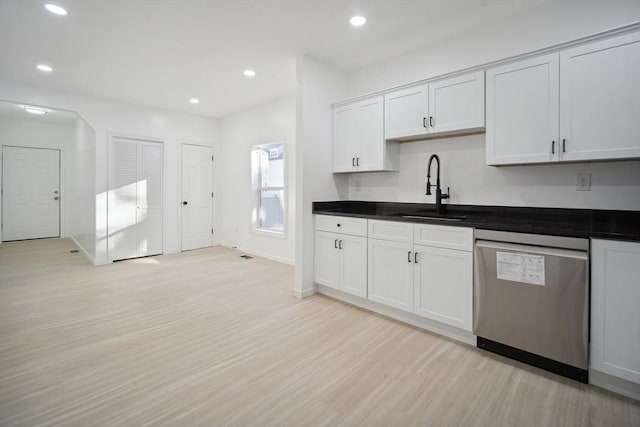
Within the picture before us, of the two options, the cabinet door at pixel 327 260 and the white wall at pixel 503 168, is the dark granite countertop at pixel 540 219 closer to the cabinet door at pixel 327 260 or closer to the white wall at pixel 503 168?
the white wall at pixel 503 168

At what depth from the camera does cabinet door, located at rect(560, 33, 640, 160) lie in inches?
74.9

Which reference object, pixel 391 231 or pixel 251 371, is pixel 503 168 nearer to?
pixel 391 231

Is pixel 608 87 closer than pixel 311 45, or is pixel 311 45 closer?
pixel 608 87

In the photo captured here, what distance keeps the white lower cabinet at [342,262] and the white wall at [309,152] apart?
14cm

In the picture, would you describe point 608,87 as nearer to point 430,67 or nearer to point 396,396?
point 430,67

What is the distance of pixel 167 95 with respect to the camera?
4.82 m

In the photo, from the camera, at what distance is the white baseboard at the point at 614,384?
175cm

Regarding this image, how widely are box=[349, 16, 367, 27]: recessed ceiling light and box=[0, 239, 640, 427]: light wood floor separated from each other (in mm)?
2768

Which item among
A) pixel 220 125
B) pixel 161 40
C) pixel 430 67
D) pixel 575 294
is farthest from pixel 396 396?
pixel 220 125

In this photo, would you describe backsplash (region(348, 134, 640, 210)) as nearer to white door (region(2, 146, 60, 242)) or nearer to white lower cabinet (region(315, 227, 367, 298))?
white lower cabinet (region(315, 227, 367, 298))

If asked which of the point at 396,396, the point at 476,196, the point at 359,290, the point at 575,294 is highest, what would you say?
the point at 476,196

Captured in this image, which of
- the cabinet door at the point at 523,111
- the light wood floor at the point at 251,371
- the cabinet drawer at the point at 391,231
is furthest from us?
the cabinet drawer at the point at 391,231

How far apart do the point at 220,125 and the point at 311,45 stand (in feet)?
12.5

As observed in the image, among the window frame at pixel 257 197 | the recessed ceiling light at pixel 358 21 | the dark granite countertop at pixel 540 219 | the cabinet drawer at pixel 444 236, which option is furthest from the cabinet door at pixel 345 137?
the window frame at pixel 257 197
